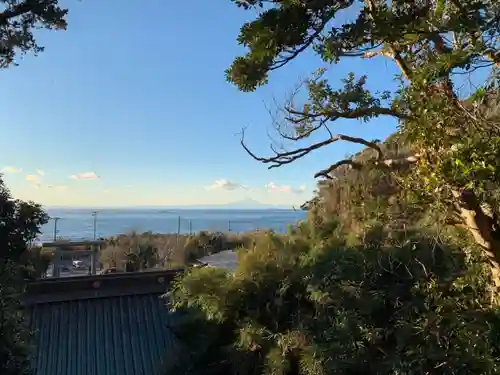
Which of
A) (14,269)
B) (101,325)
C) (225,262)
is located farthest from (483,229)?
(101,325)

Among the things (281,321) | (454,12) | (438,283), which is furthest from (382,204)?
(454,12)

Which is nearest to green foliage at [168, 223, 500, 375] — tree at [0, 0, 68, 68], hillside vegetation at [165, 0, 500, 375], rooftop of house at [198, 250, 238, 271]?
hillside vegetation at [165, 0, 500, 375]

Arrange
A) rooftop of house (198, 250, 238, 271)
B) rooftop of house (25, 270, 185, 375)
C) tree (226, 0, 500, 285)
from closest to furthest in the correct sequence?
tree (226, 0, 500, 285) < rooftop of house (25, 270, 185, 375) < rooftop of house (198, 250, 238, 271)

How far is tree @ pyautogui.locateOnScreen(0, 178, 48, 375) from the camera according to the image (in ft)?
10.6

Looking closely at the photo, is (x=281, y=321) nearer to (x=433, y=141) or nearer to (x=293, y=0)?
(x=433, y=141)

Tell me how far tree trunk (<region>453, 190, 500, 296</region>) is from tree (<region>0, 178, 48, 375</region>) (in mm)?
3309

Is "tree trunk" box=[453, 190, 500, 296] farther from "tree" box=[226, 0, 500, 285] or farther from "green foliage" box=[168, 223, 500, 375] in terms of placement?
"green foliage" box=[168, 223, 500, 375]

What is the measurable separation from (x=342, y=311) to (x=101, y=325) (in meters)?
2.84

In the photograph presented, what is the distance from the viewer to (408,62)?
3078mm

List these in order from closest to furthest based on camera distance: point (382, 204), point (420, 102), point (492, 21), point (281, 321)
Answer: point (492, 21) → point (420, 102) → point (382, 204) → point (281, 321)

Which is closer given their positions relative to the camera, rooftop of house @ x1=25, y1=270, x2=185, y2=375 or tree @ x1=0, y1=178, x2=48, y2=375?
tree @ x1=0, y1=178, x2=48, y2=375

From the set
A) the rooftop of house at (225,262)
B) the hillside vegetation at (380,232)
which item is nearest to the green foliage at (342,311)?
the hillside vegetation at (380,232)

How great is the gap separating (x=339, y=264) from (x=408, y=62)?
6.60 feet

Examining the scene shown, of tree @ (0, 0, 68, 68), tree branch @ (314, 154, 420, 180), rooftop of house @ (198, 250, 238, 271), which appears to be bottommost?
rooftop of house @ (198, 250, 238, 271)
